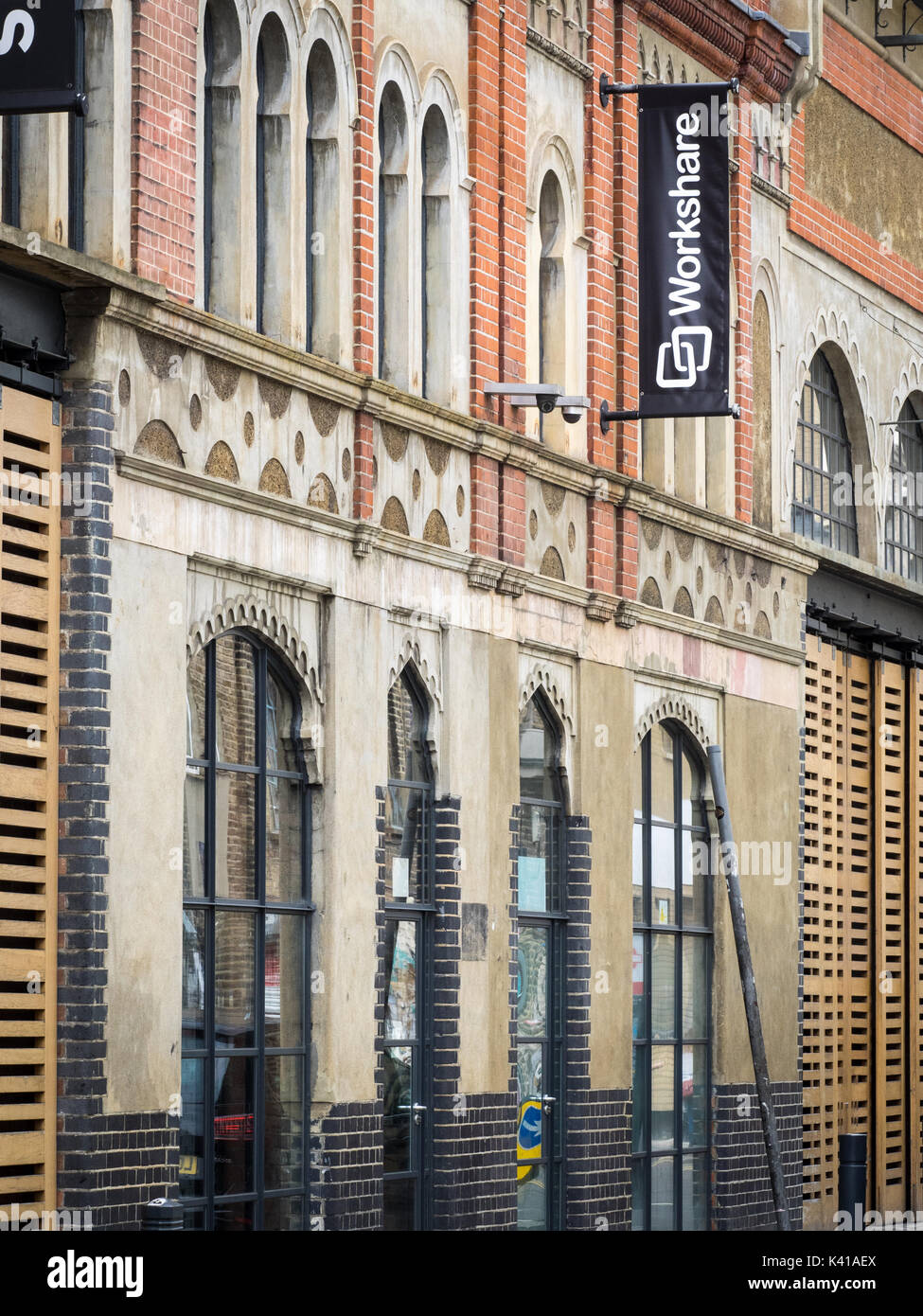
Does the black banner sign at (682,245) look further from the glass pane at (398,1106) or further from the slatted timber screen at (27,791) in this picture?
the slatted timber screen at (27,791)

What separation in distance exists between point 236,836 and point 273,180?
419cm

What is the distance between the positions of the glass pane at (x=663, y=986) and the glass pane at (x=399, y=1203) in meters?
4.31

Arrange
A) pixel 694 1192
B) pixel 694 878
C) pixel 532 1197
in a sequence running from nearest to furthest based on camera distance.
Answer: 1. pixel 532 1197
2. pixel 694 1192
3. pixel 694 878

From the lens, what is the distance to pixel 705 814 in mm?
22812

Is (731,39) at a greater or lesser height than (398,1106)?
greater

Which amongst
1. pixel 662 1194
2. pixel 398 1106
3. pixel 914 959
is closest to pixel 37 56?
pixel 398 1106

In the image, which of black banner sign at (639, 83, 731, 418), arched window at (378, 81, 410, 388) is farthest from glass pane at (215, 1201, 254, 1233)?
black banner sign at (639, 83, 731, 418)

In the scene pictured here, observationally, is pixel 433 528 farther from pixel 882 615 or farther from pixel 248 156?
pixel 882 615

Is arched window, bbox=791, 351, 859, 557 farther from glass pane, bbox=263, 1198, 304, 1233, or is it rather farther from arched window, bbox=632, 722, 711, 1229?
glass pane, bbox=263, 1198, 304, 1233

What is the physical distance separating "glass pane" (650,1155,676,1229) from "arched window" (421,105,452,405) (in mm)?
7013

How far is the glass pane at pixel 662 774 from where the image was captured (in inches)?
860

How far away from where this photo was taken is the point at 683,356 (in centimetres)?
2083

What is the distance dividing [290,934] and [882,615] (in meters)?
12.5
